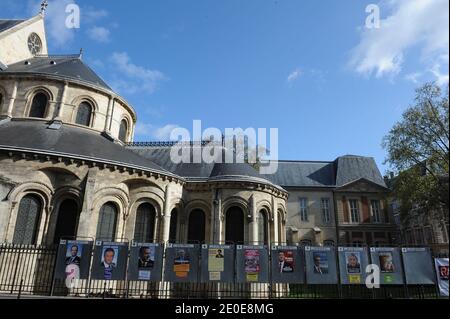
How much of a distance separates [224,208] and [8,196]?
1048 centimetres

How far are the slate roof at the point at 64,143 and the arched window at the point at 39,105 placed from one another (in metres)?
0.82

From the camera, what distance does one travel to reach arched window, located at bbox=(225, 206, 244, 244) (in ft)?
58.5

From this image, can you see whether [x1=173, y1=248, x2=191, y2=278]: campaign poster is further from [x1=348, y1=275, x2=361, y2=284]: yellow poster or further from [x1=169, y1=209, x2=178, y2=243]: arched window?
[x1=348, y1=275, x2=361, y2=284]: yellow poster

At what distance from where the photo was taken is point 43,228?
14617 millimetres

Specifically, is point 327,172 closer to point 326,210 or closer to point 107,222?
point 326,210

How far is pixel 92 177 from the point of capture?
15.2 m

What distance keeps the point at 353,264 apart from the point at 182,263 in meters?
7.00

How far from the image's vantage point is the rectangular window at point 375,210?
31219 millimetres

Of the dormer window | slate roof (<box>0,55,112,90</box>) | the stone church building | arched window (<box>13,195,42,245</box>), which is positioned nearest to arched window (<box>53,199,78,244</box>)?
the stone church building

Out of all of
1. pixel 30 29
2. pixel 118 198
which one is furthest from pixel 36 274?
pixel 30 29

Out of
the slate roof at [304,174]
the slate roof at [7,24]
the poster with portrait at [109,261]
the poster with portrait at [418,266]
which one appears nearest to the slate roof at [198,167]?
the poster with portrait at [109,261]

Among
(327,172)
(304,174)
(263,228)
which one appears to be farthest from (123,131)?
(327,172)

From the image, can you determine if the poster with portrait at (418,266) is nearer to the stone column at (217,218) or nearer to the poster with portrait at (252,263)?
the poster with portrait at (252,263)
